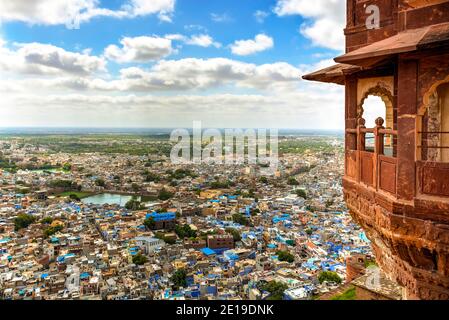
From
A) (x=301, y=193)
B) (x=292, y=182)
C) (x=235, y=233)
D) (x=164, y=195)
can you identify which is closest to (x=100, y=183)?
(x=164, y=195)

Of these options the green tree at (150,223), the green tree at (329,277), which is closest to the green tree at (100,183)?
the green tree at (150,223)

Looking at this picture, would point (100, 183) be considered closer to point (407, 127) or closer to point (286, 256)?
point (286, 256)

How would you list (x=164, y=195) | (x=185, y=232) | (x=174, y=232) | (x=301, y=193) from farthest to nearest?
1. (x=164, y=195)
2. (x=301, y=193)
3. (x=174, y=232)
4. (x=185, y=232)

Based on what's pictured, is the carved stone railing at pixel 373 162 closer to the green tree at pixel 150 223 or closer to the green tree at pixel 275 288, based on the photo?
the green tree at pixel 275 288

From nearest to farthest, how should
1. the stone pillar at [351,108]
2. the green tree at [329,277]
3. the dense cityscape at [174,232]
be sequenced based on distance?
the stone pillar at [351,108] < the dense cityscape at [174,232] < the green tree at [329,277]

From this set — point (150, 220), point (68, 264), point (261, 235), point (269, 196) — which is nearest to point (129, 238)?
point (150, 220)

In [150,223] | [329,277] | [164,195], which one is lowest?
[329,277]
